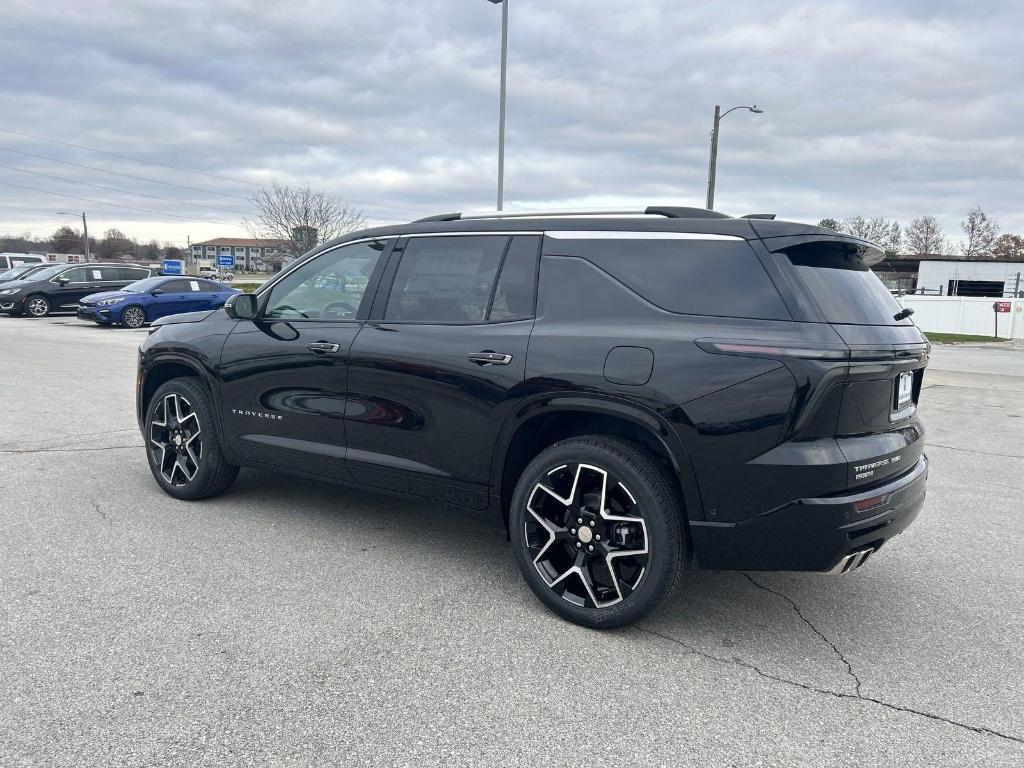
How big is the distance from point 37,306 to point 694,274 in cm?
2587

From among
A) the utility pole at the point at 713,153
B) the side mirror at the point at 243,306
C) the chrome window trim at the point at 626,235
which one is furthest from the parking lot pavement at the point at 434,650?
the utility pole at the point at 713,153

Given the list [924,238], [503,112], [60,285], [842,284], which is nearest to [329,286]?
[842,284]

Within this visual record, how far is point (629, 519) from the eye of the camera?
327cm

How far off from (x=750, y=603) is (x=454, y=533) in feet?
5.63

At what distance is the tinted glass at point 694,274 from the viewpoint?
124 inches

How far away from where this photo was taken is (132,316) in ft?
69.7

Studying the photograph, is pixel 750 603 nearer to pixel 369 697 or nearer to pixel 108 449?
pixel 369 697

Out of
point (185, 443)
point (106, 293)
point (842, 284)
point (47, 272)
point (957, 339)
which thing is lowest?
point (957, 339)

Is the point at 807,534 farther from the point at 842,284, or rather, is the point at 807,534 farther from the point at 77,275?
the point at 77,275

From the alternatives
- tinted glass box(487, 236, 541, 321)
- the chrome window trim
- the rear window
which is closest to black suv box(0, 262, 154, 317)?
tinted glass box(487, 236, 541, 321)

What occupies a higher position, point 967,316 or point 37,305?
point 967,316

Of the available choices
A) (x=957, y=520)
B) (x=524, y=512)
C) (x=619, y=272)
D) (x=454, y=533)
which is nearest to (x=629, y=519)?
(x=524, y=512)

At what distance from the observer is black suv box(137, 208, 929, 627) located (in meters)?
3.04

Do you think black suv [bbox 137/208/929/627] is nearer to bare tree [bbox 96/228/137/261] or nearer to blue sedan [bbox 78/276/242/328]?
blue sedan [bbox 78/276/242/328]
